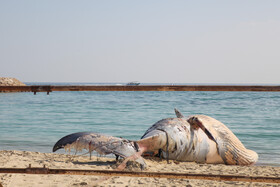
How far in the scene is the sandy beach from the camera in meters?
4.05

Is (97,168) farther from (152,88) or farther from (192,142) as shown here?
(152,88)

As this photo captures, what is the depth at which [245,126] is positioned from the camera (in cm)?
1131

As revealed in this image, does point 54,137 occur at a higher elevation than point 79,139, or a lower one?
lower

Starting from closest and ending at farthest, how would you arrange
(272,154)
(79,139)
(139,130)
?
(79,139) < (272,154) < (139,130)

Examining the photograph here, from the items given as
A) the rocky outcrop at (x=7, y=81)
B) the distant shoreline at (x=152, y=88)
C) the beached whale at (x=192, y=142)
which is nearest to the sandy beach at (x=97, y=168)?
the beached whale at (x=192, y=142)

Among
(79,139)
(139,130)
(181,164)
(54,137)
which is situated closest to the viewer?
(79,139)

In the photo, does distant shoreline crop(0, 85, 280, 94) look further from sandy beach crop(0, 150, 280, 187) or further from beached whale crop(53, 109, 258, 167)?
beached whale crop(53, 109, 258, 167)

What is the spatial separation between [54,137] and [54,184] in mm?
4813

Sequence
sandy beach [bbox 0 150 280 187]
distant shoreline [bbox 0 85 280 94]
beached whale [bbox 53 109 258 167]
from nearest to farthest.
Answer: distant shoreline [bbox 0 85 280 94], sandy beach [bbox 0 150 280 187], beached whale [bbox 53 109 258 167]

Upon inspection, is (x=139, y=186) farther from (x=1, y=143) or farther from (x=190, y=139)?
(x=1, y=143)

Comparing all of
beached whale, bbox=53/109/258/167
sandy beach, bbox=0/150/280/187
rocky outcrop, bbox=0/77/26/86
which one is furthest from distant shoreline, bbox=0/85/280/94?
rocky outcrop, bbox=0/77/26/86

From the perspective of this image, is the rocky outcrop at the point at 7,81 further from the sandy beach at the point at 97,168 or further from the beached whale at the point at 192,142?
the beached whale at the point at 192,142

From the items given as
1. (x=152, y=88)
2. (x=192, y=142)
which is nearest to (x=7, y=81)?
(x=192, y=142)

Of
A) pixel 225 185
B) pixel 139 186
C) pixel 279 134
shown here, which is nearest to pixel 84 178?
pixel 139 186
